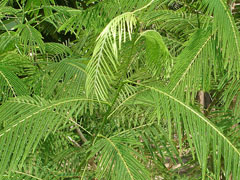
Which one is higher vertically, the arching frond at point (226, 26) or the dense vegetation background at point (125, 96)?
the arching frond at point (226, 26)

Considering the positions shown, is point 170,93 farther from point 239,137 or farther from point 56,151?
point 56,151

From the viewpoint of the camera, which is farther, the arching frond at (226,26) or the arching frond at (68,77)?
the arching frond at (68,77)

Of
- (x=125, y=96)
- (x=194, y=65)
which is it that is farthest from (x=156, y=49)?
(x=125, y=96)

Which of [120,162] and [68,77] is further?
[68,77]

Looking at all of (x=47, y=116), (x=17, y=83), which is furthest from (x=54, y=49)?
(x=47, y=116)

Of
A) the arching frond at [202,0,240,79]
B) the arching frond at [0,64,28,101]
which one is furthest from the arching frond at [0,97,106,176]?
the arching frond at [202,0,240,79]

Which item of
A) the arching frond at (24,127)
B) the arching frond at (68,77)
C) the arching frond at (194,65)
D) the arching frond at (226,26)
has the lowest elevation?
the arching frond at (24,127)

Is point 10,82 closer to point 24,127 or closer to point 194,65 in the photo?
point 24,127

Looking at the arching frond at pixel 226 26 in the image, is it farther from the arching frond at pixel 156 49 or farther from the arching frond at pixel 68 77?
the arching frond at pixel 68 77

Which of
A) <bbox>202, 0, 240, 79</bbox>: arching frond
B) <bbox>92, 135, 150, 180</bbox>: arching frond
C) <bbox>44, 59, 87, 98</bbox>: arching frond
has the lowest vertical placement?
<bbox>92, 135, 150, 180</bbox>: arching frond

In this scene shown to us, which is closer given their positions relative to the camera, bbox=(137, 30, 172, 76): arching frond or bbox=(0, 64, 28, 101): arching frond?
bbox=(137, 30, 172, 76): arching frond

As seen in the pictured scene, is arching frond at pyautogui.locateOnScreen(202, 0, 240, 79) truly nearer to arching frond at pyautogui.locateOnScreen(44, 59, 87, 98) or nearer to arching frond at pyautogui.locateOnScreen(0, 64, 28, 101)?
arching frond at pyautogui.locateOnScreen(44, 59, 87, 98)

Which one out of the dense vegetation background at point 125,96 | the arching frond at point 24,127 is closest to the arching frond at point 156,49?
the dense vegetation background at point 125,96

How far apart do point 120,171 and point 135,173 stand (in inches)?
0.9
